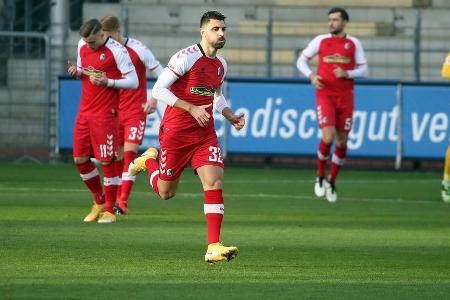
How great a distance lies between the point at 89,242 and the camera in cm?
1320

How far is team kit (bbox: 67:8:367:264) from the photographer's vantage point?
39.8 feet

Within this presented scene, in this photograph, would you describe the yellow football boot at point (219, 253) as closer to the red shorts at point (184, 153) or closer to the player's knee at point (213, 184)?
the player's knee at point (213, 184)

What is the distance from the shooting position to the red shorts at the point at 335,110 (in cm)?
1966

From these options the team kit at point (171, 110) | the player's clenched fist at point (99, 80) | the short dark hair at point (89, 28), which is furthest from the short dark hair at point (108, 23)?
the player's clenched fist at point (99, 80)

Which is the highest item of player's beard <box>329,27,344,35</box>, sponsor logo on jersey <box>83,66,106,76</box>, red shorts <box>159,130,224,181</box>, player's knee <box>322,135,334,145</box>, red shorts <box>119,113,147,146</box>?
player's beard <box>329,27,344,35</box>

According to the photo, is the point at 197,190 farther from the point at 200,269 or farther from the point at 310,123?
the point at 200,269

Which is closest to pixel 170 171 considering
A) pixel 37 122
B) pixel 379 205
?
pixel 379 205

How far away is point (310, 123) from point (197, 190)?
5062 mm

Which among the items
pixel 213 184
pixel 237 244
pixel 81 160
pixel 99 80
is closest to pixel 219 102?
pixel 213 184

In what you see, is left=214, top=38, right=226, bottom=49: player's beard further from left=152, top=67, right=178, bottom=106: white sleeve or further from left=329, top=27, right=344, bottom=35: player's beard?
left=329, top=27, right=344, bottom=35: player's beard

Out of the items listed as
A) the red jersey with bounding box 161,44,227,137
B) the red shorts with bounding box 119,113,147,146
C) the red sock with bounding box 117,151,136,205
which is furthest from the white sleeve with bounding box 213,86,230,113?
the red shorts with bounding box 119,113,147,146

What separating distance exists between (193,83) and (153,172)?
1.30m

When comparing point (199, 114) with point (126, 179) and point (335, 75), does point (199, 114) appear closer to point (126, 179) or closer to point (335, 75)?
point (126, 179)

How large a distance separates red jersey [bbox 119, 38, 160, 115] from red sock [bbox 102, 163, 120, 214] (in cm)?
173
